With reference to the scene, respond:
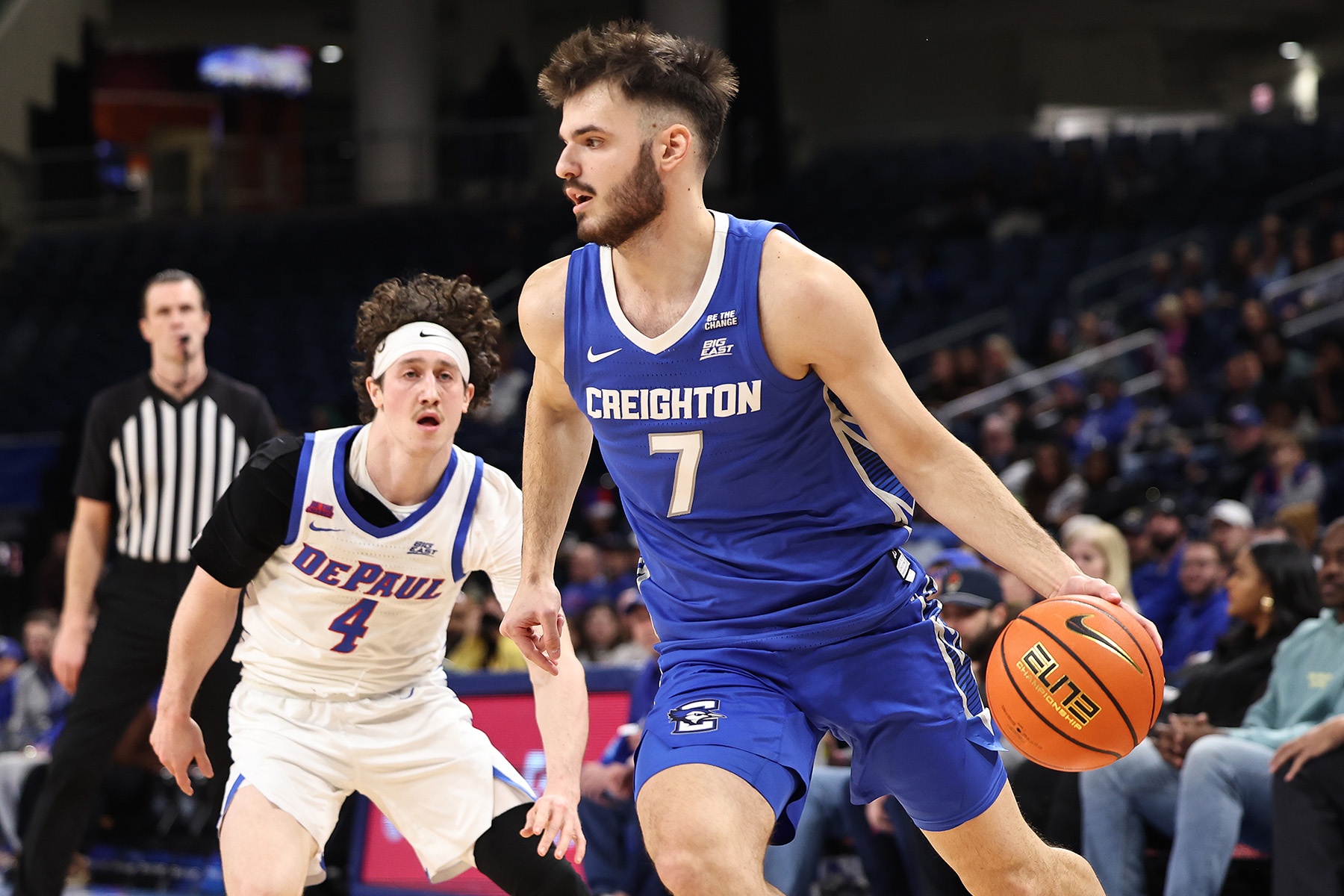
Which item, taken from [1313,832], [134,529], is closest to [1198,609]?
[1313,832]

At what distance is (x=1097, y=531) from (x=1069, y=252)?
832cm

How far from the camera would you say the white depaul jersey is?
352 cm

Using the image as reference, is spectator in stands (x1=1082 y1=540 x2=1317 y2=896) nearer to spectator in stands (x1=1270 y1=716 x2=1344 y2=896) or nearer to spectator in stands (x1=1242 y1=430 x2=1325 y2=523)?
spectator in stands (x1=1270 y1=716 x2=1344 y2=896)

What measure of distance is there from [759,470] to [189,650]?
1627 millimetres

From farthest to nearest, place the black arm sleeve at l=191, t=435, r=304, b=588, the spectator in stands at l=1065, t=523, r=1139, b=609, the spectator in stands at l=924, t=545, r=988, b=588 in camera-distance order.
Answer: the spectator in stands at l=1065, t=523, r=1139, b=609 < the spectator in stands at l=924, t=545, r=988, b=588 < the black arm sleeve at l=191, t=435, r=304, b=588

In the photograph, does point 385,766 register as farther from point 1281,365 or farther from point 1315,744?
point 1281,365

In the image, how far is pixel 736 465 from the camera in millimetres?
2797

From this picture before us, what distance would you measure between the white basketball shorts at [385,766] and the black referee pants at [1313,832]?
2274 millimetres

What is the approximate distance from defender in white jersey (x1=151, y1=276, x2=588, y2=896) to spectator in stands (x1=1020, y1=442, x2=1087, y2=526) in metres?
6.04

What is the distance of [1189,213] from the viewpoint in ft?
48.5

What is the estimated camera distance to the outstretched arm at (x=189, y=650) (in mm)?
3525

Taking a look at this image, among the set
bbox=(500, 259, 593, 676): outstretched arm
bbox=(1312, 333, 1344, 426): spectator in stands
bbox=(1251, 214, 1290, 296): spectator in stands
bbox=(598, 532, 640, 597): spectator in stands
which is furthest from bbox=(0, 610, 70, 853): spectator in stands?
bbox=(1251, 214, 1290, 296): spectator in stands

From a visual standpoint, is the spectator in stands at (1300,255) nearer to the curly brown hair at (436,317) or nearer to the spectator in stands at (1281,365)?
the spectator in stands at (1281,365)


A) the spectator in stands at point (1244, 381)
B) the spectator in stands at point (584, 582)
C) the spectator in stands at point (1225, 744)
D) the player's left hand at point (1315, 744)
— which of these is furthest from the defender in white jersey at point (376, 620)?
the spectator in stands at point (1244, 381)
